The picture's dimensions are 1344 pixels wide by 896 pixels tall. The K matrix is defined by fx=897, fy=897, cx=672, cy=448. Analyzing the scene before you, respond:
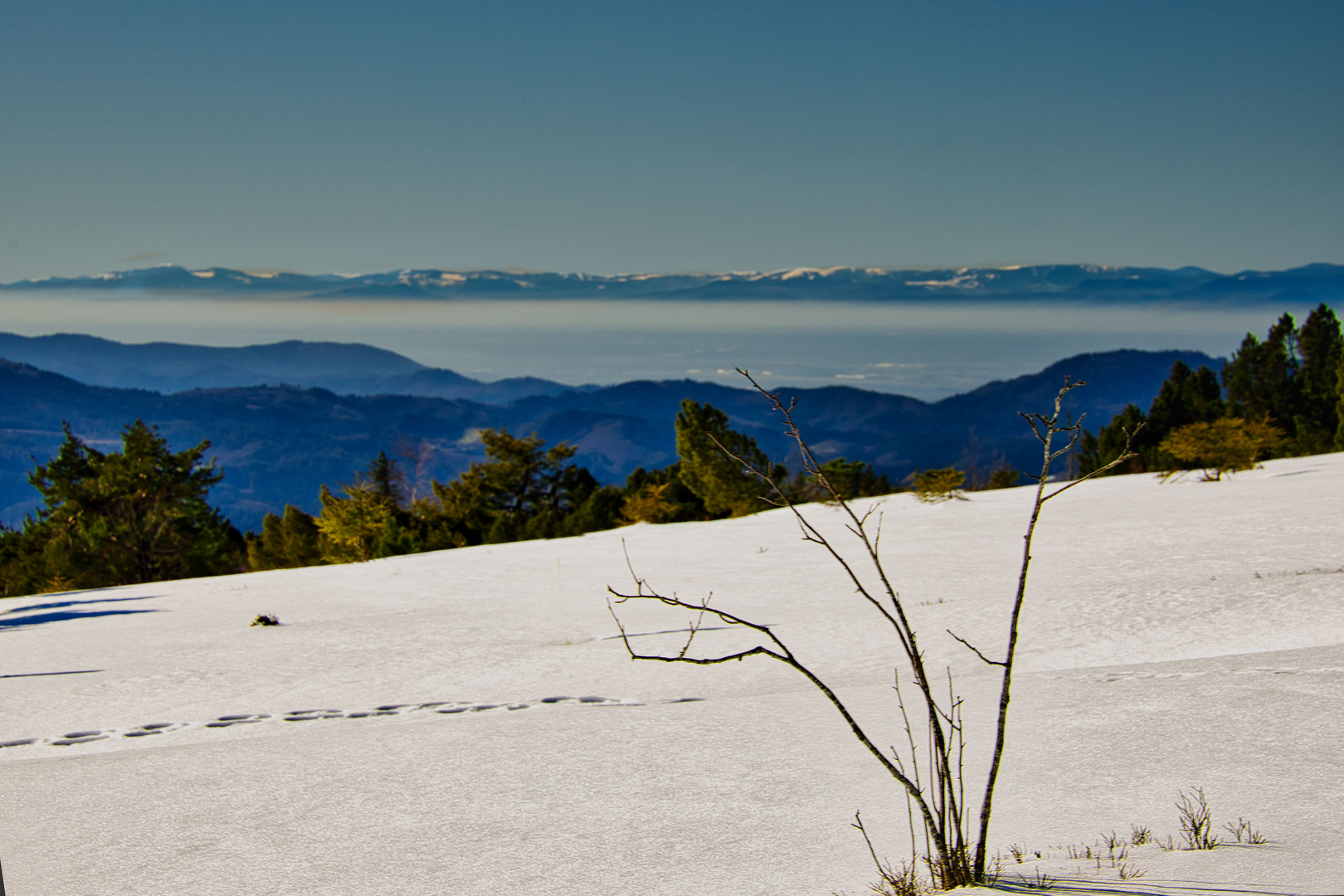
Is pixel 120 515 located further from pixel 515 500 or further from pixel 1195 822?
pixel 1195 822

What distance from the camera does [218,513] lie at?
1671 inches

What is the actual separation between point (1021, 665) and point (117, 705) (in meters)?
8.60

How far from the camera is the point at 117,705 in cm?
856

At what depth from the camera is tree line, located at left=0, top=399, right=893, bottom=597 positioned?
35.7m

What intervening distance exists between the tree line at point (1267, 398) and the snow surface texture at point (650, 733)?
3067cm

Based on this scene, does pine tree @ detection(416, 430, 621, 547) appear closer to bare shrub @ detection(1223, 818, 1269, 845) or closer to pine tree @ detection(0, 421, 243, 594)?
pine tree @ detection(0, 421, 243, 594)

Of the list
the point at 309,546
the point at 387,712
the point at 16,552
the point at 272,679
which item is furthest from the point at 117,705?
the point at 16,552

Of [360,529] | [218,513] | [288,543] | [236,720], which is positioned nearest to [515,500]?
[288,543]

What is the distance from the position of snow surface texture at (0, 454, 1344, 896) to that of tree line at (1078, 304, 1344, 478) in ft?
101

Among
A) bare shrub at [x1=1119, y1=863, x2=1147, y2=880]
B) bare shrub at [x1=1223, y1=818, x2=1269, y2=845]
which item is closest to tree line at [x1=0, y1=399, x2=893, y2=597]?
bare shrub at [x1=1223, y1=818, x2=1269, y2=845]

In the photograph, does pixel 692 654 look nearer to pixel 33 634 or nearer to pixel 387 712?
pixel 387 712

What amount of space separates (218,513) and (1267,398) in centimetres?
6483

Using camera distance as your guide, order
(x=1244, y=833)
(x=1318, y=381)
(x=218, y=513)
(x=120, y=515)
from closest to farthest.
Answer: (x=1244, y=833) → (x=120, y=515) → (x=218, y=513) → (x=1318, y=381)

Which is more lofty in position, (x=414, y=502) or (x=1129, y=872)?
(x=1129, y=872)
